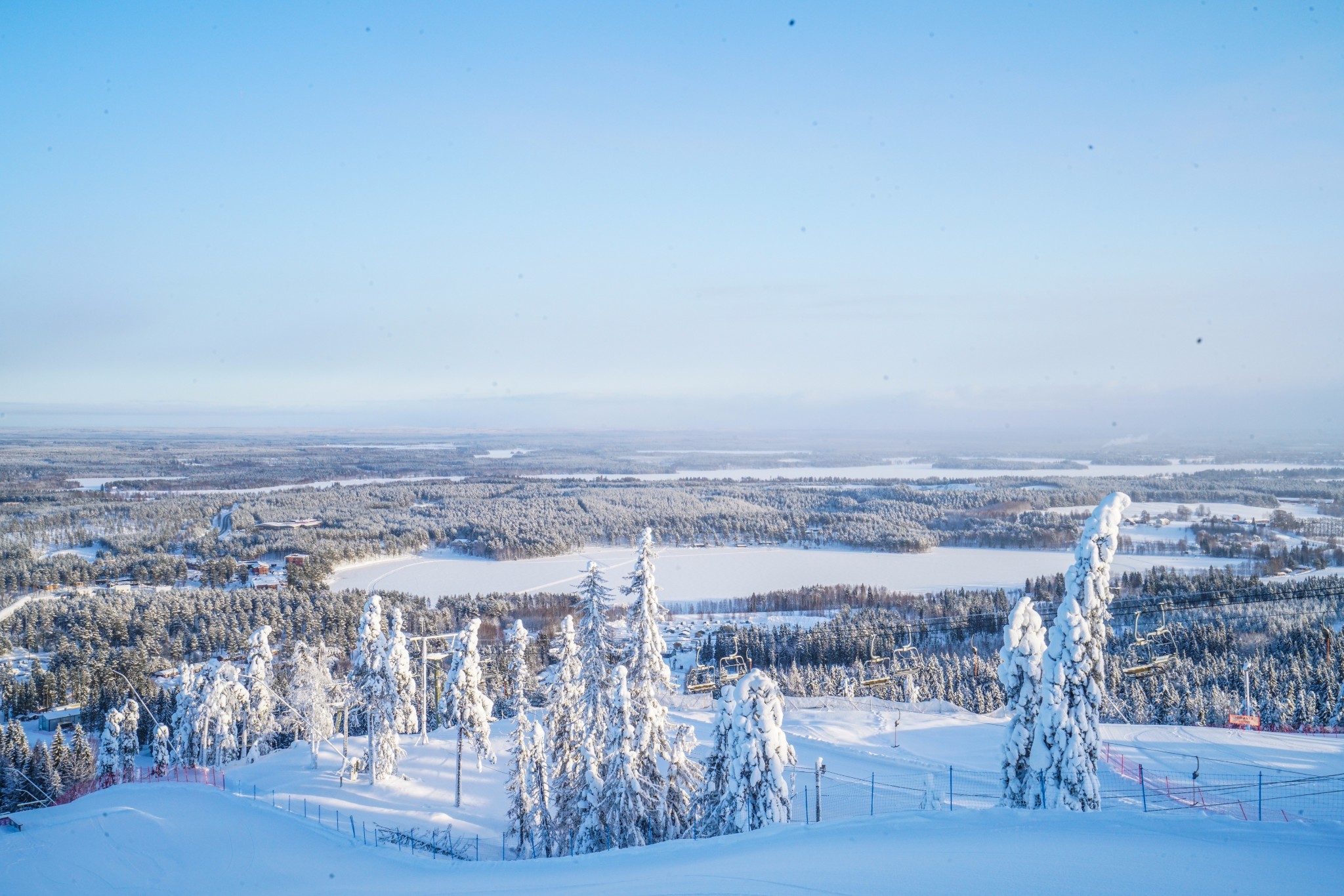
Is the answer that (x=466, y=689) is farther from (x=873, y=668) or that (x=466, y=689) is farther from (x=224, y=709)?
(x=873, y=668)

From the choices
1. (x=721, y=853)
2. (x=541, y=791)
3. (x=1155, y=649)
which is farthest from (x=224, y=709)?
(x=1155, y=649)

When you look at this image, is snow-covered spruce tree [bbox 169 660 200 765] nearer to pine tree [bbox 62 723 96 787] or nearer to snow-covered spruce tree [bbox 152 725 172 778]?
snow-covered spruce tree [bbox 152 725 172 778]

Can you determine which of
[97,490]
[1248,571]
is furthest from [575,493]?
[1248,571]

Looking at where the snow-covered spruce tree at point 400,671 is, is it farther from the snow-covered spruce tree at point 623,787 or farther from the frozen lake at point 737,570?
the frozen lake at point 737,570

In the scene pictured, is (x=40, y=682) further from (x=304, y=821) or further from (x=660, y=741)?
(x=660, y=741)

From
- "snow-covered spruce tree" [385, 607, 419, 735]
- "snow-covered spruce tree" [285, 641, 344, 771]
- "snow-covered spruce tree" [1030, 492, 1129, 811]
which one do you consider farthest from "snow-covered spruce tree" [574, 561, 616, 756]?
"snow-covered spruce tree" [285, 641, 344, 771]

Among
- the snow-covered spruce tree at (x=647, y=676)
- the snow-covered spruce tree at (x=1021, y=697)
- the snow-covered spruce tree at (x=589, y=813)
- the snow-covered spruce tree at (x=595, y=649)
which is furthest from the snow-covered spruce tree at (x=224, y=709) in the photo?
the snow-covered spruce tree at (x=1021, y=697)
